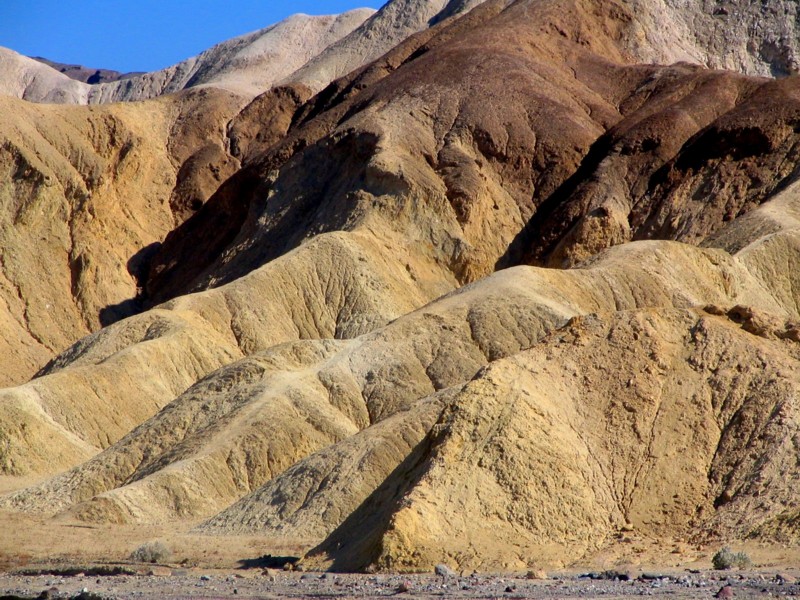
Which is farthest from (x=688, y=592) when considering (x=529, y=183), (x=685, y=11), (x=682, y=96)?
(x=685, y=11)

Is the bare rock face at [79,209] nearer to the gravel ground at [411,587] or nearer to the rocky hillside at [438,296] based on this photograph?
the rocky hillside at [438,296]

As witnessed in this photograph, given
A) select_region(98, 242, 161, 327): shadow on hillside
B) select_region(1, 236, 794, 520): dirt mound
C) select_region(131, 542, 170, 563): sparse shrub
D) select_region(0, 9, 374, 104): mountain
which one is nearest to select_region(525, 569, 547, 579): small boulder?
select_region(1, 236, 794, 520): dirt mound

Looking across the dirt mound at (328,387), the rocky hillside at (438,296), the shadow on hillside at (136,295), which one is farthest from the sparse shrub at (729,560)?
the shadow on hillside at (136,295)

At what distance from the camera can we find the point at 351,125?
3260 inches

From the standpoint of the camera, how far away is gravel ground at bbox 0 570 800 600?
20672mm

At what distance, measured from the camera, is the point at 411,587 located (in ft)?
71.2

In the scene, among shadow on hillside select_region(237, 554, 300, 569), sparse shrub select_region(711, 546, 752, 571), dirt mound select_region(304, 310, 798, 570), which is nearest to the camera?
sparse shrub select_region(711, 546, 752, 571)

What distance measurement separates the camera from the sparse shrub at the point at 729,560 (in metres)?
22.6

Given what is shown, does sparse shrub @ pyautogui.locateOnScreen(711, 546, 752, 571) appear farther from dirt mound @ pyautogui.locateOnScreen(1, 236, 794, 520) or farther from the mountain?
the mountain

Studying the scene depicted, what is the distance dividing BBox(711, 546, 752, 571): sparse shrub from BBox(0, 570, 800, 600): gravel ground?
41 centimetres

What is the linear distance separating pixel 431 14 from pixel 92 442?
290 feet

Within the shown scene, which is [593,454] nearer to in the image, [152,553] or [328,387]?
[152,553]

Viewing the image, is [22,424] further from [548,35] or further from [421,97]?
[548,35]

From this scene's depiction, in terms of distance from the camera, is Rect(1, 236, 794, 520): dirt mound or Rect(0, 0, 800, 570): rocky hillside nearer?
Rect(0, 0, 800, 570): rocky hillside
